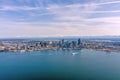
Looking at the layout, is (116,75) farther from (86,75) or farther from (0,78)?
(0,78)

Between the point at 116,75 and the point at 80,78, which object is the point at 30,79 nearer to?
the point at 80,78

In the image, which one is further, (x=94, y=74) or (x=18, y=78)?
(x=94, y=74)

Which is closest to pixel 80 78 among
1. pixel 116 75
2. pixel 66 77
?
pixel 66 77

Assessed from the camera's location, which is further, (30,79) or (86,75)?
(86,75)

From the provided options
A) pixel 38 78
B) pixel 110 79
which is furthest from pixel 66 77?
pixel 110 79

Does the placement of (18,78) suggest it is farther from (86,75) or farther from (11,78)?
(86,75)

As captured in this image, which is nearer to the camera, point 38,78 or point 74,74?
point 38,78

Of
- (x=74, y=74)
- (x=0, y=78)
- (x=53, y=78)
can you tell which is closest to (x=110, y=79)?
(x=74, y=74)

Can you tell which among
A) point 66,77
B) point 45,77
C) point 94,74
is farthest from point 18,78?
point 94,74
